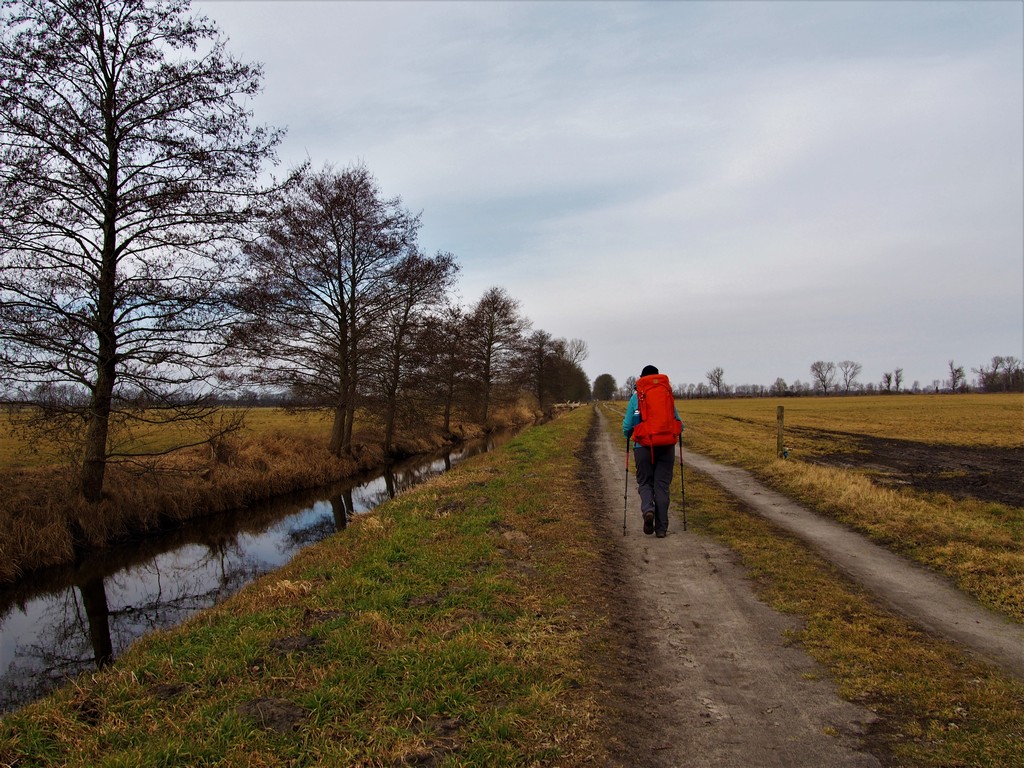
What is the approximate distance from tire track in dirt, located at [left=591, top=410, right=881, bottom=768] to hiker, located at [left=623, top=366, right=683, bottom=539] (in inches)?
54.5

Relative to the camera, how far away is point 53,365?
381 inches

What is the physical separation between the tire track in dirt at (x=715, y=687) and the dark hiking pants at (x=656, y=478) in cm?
137

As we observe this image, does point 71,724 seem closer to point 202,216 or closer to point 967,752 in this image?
point 967,752

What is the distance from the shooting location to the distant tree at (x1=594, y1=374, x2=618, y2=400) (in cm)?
14462

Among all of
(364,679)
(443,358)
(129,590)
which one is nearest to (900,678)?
(364,679)

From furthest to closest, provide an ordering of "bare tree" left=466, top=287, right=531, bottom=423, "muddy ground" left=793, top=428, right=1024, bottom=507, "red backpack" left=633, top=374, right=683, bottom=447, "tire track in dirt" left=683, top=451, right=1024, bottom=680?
"bare tree" left=466, top=287, right=531, bottom=423
"muddy ground" left=793, top=428, right=1024, bottom=507
"red backpack" left=633, top=374, right=683, bottom=447
"tire track in dirt" left=683, top=451, right=1024, bottom=680

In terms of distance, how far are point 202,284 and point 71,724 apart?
915 centimetres

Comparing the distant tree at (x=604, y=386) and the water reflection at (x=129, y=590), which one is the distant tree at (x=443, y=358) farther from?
the distant tree at (x=604, y=386)

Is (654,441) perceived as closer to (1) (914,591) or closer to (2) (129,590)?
(1) (914,591)

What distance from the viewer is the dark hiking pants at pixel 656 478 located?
7.36 m

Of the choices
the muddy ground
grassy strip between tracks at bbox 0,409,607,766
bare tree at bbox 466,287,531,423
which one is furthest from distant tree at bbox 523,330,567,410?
grassy strip between tracks at bbox 0,409,607,766

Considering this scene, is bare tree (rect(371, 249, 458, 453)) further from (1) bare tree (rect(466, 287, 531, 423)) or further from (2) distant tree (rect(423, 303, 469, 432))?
(1) bare tree (rect(466, 287, 531, 423))

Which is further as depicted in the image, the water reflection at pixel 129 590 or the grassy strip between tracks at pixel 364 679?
the water reflection at pixel 129 590

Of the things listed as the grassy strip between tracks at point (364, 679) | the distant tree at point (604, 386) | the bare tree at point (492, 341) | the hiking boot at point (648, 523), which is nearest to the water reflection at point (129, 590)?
the grassy strip between tracks at point (364, 679)
